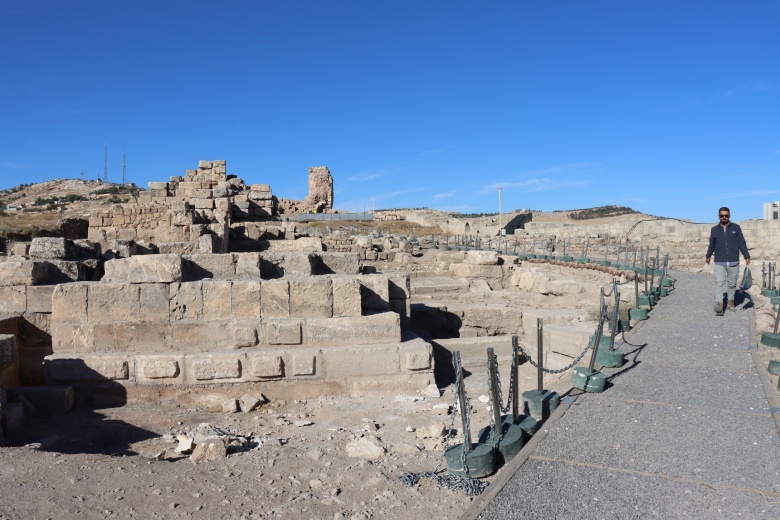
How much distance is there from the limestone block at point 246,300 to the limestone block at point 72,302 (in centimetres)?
A: 154

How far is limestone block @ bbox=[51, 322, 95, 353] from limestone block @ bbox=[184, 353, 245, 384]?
3.68ft

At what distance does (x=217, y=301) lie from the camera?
20.1 ft

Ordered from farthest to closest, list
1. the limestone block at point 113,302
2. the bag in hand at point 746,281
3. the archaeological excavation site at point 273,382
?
1. the bag in hand at point 746,281
2. the limestone block at point 113,302
3. the archaeological excavation site at point 273,382

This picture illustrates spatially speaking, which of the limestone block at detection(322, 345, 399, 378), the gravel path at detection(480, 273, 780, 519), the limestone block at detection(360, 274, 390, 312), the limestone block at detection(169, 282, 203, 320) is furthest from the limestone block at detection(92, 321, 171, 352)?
the gravel path at detection(480, 273, 780, 519)

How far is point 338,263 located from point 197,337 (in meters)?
2.41

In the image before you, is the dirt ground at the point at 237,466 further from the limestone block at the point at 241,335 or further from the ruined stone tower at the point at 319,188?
the ruined stone tower at the point at 319,188

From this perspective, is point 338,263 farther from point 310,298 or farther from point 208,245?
point 208,245

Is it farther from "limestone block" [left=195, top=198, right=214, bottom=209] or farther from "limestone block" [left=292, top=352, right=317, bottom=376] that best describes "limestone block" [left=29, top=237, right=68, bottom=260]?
"limestone block" [left=195, top=198, right=214, bottom=209]

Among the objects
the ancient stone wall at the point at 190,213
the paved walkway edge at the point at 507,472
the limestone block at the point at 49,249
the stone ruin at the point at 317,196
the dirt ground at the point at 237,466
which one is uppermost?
the stone ruin at the point at 317,196

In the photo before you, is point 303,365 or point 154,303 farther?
point 154,303

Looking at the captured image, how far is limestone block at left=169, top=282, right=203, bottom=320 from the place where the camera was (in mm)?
6098

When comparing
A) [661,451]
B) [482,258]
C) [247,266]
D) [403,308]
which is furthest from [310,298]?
[482,258]

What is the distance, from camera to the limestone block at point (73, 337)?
596 centimetres

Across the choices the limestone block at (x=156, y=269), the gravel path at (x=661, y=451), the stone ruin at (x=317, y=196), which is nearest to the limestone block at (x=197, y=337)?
the limestone block at (x=156, y=269)
